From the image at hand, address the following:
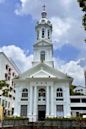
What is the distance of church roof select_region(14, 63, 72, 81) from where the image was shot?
4979cm

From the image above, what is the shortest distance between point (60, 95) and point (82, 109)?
17455 mm

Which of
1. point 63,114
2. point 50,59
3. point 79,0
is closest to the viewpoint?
point 79,0

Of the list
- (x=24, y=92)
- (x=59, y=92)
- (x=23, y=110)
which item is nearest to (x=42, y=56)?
(x=24, y=92)

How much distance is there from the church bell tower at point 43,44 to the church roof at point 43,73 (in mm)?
5119

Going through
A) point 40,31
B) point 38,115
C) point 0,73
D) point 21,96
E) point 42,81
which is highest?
point 40,31

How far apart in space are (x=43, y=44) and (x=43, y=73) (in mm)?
11274

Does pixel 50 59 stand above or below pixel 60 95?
above


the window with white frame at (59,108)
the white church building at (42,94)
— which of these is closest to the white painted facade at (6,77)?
the white church building at (42,94)

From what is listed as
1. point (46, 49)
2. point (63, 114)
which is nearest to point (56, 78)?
point (63, 114)

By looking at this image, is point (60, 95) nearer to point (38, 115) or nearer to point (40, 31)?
point (38, 115)

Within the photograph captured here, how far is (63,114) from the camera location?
154ft

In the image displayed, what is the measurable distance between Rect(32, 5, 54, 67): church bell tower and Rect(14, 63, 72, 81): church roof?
5.12 metres

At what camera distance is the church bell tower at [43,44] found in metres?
58.0

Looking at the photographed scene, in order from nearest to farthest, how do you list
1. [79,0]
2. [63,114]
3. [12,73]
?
1. [79,0]
2. [63,114]
3. [12,73]
